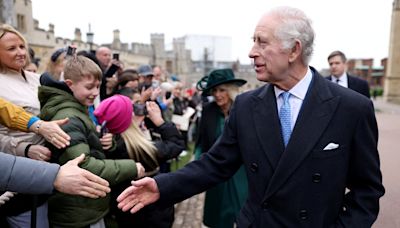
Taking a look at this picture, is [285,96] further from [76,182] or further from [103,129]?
[103,129]

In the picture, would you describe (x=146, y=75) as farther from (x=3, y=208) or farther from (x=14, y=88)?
(x=3, y=208)

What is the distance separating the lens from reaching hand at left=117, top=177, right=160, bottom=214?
222 cm

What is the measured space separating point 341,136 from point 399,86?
1464 inches

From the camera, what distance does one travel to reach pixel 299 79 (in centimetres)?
230

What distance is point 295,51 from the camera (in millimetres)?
2223

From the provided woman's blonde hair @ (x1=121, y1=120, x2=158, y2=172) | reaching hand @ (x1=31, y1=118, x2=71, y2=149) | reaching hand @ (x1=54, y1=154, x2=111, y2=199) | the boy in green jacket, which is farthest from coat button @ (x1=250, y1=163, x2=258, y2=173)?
woman's blonde hair @ (x1=121, y1=120, x2=158, y2=172)

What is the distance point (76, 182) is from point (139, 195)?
448 mm

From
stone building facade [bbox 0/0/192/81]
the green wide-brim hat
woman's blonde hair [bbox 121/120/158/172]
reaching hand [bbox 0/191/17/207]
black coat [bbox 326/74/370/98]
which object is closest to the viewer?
reaching hand [bbox 0/191/17/207]

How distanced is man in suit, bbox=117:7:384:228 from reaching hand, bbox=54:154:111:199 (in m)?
0.19

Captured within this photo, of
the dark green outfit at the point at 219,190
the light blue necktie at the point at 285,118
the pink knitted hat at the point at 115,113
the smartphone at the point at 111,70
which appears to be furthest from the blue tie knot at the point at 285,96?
the smartphone at the point at 111,70

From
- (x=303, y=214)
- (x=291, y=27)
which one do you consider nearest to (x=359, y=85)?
(x=291, y=27)

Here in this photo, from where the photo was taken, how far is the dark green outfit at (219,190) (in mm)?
4184

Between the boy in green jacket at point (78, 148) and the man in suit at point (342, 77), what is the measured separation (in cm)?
449

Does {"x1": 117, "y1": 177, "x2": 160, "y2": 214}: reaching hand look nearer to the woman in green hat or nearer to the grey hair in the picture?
the grey hair
